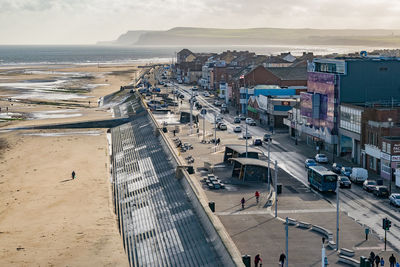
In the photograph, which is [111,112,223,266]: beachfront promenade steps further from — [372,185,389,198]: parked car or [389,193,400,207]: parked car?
[372,185,389,198]: parked car

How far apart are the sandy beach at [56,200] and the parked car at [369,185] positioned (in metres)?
24.3

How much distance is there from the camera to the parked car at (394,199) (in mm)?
53106

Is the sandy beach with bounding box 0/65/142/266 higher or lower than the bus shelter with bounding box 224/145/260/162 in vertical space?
lower

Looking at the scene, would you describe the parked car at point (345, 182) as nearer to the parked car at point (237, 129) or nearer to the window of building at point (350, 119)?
the window of building at point (350, 119)

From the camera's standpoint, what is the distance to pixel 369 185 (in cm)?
5919

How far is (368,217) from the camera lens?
166 feet

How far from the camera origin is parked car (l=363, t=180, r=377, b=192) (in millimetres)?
58713

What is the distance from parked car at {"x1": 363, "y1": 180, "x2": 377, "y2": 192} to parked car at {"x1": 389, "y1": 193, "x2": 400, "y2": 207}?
13.7 feet

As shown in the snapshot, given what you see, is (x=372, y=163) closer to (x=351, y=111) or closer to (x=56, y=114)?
(x=351, y=111)

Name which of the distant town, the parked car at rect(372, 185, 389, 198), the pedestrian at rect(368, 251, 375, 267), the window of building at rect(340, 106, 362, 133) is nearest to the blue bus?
the parked car at rect(372, 185, 389, 198)

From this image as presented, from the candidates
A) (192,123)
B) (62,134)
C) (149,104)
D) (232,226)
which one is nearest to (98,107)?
(149,104)

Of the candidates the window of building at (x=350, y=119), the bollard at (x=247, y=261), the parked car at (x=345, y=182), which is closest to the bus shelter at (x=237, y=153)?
the parked car at (x=345, y=182)

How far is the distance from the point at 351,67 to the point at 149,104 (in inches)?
2590

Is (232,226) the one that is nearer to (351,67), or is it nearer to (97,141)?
(351,67)
